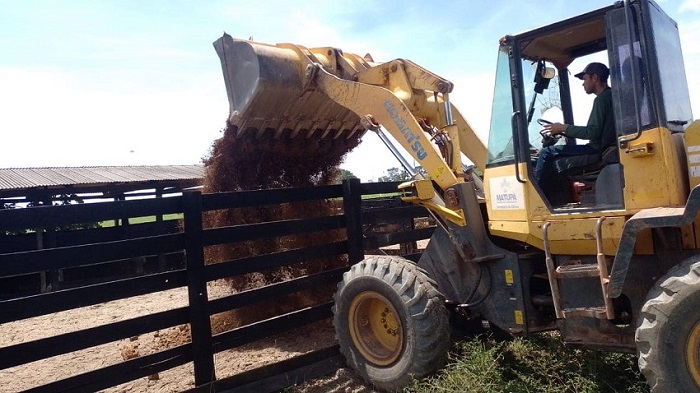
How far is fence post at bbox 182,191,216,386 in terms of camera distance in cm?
459

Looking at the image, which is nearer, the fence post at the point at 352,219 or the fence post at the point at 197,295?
the fence post at the point at 197,295

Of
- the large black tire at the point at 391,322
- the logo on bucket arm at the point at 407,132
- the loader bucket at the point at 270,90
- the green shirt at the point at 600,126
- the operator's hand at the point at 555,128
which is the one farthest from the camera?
the loader bucket at the point at 270,90

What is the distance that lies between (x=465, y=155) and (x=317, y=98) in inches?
69.8

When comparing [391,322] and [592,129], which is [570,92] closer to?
[592,129]

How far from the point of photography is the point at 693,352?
312cm

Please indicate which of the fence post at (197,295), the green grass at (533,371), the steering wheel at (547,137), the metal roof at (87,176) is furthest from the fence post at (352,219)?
the metal roof at (87,176)

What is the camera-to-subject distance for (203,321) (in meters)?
4.68

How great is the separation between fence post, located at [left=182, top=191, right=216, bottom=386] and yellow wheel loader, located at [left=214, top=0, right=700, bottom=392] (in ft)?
3.90

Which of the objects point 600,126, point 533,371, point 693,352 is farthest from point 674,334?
point 600,126

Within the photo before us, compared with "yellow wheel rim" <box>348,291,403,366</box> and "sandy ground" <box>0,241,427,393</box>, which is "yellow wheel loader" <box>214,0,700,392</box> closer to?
"yellow wheel rim" <box>348,291,403,366</box>

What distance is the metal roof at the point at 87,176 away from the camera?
13.2 m

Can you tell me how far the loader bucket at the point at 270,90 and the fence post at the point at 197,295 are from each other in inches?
56.0

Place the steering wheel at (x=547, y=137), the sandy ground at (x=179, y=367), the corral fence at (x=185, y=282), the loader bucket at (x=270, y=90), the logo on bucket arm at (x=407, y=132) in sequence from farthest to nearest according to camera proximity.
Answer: the loader bucket at (x=270, y=90), the logo on bucket arm at (x=407, y=132), the sandy ground at (x=179, y=367), the steering wheel at (x=547, y=137), the corral fence at (x=185, y=282)

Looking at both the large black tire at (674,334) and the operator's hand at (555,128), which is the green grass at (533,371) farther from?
the operator's hand at (555,128)
